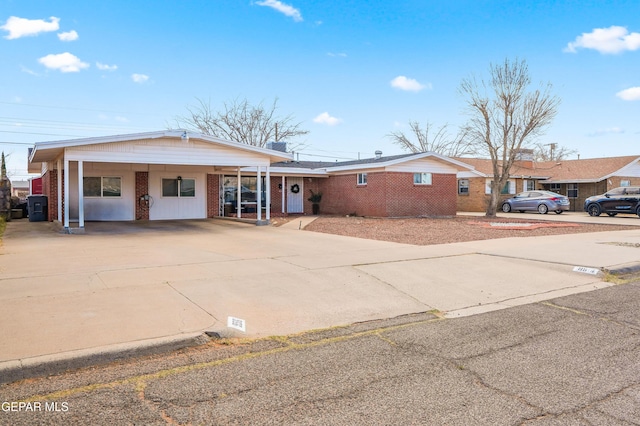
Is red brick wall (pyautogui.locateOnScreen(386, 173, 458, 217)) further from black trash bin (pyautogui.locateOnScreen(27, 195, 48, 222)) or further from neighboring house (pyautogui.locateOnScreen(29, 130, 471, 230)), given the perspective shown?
black trash bin (pyautogui.locateOnScreen(27, 195, 48, 222))

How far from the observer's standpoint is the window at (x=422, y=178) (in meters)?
24.3

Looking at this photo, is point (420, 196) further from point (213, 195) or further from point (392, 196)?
point (213, 195)

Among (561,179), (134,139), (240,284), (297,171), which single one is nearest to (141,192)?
(134,139)

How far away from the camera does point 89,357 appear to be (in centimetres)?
431

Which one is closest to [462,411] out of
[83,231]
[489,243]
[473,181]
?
[489,243]

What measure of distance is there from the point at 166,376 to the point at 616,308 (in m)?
5.97

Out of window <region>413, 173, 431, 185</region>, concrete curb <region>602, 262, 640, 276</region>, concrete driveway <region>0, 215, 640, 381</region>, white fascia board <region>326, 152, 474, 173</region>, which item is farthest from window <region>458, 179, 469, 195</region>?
concrete curb <region>602, 262, 640, 276</region>

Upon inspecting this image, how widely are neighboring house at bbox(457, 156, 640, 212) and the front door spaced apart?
12765mm

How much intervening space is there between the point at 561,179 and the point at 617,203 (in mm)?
9169

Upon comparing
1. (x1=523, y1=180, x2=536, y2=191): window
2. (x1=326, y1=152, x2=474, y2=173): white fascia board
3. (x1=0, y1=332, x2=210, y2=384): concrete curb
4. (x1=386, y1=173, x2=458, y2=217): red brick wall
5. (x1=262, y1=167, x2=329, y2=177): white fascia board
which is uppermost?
(x1=326, y1=152, x2=474, y2=173): white fascia board

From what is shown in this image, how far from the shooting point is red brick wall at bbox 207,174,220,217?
2256cm

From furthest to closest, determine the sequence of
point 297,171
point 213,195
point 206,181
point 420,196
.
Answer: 1. point 297,171
2. point 420,196
3. point 213,195
4. point 206,181

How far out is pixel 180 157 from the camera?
54.6 ft

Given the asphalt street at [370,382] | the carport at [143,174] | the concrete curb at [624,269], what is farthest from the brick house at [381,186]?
the asphalt street at [370,382]
